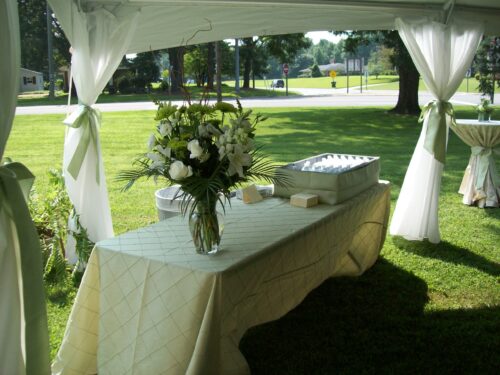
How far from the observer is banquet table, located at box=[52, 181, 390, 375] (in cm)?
209

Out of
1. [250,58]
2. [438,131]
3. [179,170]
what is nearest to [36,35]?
[250,58]

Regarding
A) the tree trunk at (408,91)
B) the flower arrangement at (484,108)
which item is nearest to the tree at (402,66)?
the tree trunk at (408,91)

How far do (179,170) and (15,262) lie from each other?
80 centimetres

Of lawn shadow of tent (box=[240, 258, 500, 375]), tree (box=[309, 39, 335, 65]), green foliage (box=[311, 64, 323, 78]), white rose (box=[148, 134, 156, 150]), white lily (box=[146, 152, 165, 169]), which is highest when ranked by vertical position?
tree (box=[309, 39, 335, 65])

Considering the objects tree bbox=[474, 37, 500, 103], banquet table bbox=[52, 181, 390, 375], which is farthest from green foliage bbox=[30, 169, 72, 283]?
tree bbox=[474, 37, 500, 103]

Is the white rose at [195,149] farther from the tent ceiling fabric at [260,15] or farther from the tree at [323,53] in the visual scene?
the tree at [323,53]

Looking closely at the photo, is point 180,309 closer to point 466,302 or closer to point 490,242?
point 466,302

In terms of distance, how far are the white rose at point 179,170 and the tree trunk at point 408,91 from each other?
13915 mm

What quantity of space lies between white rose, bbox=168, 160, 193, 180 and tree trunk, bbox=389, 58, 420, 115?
45.7ft

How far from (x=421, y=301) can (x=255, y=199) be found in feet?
4.57

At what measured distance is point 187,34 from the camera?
541cm

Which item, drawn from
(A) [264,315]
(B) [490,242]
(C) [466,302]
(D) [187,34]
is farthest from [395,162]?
(A) [264,315]

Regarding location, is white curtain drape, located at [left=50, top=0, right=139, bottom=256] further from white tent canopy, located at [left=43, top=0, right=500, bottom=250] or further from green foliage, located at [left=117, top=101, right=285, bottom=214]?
green foliage, located at [left=117, top=101, right=285, bottom=214]

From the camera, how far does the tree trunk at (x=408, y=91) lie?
49.3 ft
